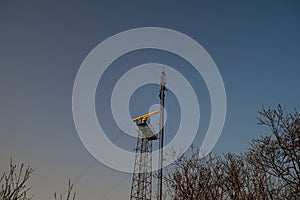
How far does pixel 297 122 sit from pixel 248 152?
6.67 feet

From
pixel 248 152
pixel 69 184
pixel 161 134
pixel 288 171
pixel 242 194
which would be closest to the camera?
pixel 69 184

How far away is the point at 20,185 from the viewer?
473cm

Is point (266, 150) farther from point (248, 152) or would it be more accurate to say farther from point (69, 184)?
point (69, 184)

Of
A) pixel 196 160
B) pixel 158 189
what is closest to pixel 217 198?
pixel 196 160

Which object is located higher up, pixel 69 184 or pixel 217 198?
pixel 217 198

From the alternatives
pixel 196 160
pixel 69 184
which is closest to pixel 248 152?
pixel 196 160

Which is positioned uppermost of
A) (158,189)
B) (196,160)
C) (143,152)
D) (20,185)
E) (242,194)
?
(143,152)

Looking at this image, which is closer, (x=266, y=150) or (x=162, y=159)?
(x=266, y=150)

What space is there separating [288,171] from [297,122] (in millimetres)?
1679

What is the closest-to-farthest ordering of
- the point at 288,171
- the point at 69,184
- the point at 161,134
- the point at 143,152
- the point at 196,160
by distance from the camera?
the point at 69,184 < the point at 288,171 < the point at 196,160 < the point at 161,134 < the point at 143,152

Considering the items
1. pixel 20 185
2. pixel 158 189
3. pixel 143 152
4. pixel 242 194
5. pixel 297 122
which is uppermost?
pixel 143 152

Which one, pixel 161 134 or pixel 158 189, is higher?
pixel 161 134

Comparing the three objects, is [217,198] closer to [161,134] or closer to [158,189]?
[158,189]

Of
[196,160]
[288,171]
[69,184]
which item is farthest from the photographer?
[196,160]
